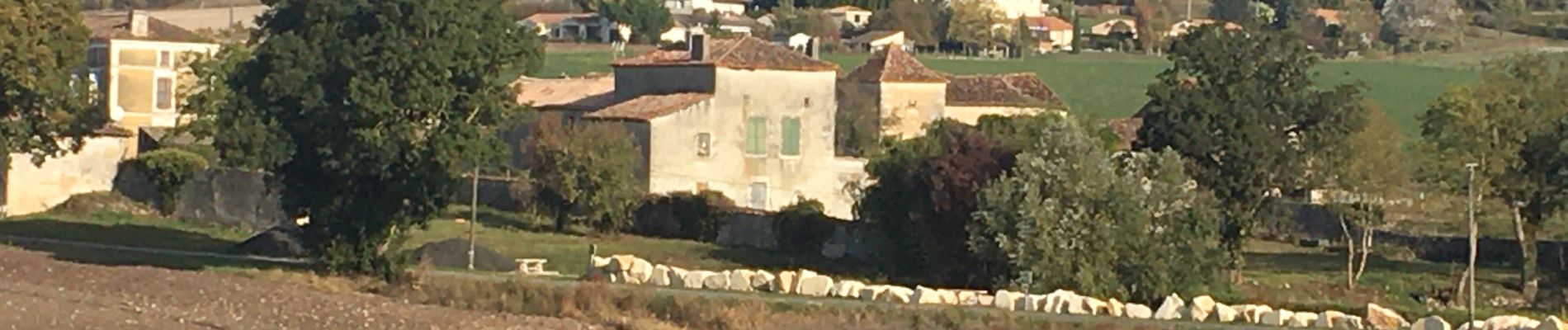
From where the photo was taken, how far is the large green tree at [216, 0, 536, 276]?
44406mm

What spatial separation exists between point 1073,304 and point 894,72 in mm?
38805

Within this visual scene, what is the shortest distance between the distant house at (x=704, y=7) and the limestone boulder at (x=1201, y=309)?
114628mm

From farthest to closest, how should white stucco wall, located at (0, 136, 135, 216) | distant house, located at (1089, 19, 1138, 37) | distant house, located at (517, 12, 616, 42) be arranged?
distant house, located at (1089, 19, 1138, 37), distant house, located at (517, 12, 616, 42), white stucco wall, located at (0, 136, 135, 216)

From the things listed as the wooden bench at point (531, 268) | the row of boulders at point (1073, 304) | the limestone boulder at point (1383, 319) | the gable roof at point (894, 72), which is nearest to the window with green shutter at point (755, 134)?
the gable roof at point (894, 72)

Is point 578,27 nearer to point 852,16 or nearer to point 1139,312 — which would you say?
point 852,16

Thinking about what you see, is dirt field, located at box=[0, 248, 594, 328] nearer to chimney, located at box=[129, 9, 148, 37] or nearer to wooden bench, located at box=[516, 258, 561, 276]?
wooden bench, located at box=[516, 258, 561, 276]

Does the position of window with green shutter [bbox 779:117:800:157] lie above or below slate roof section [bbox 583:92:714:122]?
below

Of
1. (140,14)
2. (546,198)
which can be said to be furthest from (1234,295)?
(140,14)

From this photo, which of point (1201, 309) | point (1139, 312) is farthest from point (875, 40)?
point (1201, 309)

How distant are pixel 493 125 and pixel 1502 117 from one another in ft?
66.7

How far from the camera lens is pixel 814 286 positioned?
45125mm

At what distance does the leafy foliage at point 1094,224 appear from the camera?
4694 cm

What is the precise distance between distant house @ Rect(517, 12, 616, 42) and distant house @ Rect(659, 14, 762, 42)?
3298mm

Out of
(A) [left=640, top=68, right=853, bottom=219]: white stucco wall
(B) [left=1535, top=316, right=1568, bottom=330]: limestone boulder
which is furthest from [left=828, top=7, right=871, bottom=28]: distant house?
(B) [left=1535, top=316, right=1568, bottom=330]: limestone boulder
